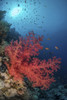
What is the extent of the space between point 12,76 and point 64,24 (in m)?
57.4

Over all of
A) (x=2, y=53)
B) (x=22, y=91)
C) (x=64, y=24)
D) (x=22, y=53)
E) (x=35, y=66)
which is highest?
(x=64, y=24)

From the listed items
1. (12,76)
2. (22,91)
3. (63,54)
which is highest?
(63,54)

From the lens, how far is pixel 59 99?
748 centimetres

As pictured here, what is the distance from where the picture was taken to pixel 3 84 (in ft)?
11.7

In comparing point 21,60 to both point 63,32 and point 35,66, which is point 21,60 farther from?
point 63,32

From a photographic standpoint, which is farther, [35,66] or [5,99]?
[35,66]

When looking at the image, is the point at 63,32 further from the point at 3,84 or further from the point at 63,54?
the point at 3,84

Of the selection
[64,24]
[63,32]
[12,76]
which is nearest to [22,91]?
[12,76]

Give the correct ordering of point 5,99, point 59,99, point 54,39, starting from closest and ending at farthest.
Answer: point 5,99 < point 59,99 < point 54,39

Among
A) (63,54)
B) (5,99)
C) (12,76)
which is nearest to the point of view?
(5,99)

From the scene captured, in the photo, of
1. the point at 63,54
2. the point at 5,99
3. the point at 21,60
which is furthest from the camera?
the point at 63,54

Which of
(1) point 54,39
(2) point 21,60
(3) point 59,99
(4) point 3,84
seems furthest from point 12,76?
(1) point 54,39

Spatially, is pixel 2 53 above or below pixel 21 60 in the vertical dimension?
above

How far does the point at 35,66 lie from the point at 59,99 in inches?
204
